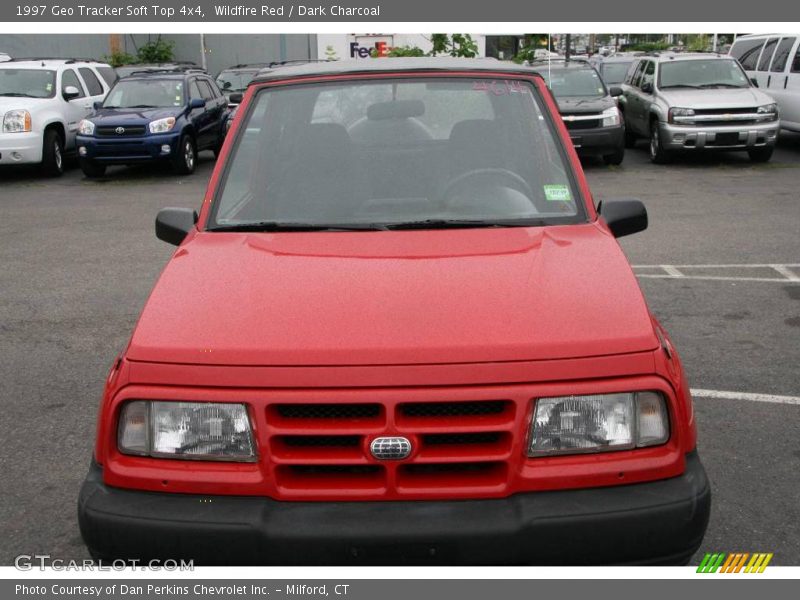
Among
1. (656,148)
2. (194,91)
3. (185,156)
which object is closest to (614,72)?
(656,148)

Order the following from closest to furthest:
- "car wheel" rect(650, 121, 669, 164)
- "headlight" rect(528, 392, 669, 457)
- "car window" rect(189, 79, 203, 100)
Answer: "headlight" rect(528, 392, 669, 457)
"car wheel" rect(650, 121, 669, 164)
"car window" rect(189, 79, 203, 100)

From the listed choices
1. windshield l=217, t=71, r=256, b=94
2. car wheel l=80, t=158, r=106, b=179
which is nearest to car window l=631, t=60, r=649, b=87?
windshield l=217, t=71, r=256, b=94

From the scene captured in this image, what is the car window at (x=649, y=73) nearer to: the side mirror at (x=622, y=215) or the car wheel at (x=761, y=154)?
the car wheel at (x=761, y=154)

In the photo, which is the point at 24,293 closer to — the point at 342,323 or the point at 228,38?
the point at 342,323

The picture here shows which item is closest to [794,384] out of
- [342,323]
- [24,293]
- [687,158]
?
[342,323]

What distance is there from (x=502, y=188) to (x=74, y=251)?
7.46 meters

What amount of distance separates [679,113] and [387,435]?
15.1 meters

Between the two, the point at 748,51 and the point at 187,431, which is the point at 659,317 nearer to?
the point at 187,431

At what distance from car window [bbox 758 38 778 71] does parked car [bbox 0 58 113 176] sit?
1286 cm

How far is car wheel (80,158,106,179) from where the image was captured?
1672cm

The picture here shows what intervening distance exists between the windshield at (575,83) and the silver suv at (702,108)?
3.12 ft

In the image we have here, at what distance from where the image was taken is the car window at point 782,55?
60.5 feet

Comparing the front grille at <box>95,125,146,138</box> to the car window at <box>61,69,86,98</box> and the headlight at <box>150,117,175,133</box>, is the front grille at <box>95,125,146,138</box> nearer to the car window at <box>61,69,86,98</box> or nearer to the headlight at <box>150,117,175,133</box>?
the headlight at <box>150,117,175,133</box>

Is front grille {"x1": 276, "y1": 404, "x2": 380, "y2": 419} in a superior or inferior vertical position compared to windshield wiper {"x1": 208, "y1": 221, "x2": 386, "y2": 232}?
inferior
